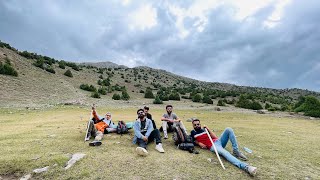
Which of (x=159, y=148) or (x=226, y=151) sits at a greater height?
(x=226, y=151)

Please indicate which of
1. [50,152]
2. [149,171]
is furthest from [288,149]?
[50,152]

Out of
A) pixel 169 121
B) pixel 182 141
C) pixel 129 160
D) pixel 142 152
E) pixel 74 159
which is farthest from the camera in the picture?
pixel 169 121

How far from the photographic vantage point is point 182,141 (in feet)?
45.9

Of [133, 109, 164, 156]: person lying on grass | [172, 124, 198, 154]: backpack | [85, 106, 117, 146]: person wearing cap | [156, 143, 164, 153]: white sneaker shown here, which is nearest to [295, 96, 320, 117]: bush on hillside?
[172, 124, 198, 154]: backpack

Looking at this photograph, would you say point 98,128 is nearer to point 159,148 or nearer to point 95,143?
point 95,143

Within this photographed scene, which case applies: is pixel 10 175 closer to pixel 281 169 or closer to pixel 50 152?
pixel 50 152

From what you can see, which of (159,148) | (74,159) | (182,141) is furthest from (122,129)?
(74,159)

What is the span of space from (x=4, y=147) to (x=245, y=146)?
1124 centimetres

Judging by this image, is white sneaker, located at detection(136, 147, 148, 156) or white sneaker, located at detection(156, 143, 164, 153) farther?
white sneaker, located at detection(156, 143, 164, 153)

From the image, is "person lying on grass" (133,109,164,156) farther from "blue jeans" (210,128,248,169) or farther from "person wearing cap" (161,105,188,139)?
"blue jeans" (210,128,248,169)

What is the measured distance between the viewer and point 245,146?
50.9 ft

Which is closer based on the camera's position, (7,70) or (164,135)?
(164,135)

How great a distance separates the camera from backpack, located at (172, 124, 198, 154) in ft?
44.2

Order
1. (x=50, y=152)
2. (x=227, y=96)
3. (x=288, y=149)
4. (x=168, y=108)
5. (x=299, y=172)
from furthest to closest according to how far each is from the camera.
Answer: (x=227, y=96)
(x=168, y=108)
(x=288, y=149)
(x=50, y=152)
(x=299, y=172)
